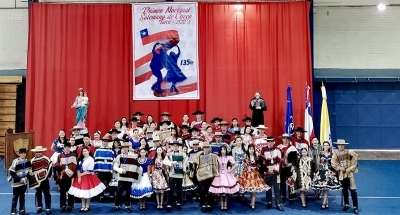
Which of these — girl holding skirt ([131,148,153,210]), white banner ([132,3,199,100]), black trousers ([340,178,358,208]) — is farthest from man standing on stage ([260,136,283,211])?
white banner ([132,3,199,100])

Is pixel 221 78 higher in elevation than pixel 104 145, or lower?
higher

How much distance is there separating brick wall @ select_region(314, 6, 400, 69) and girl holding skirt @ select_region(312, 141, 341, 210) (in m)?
7.82

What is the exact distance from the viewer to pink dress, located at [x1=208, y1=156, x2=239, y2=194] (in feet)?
30.5

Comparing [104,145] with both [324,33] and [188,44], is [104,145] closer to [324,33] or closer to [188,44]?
[188,44]

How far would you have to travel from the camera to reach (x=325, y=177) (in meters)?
9.50

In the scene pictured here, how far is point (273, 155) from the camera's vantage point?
9.67 m

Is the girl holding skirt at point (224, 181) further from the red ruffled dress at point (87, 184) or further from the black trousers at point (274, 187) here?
the red ruffled dress at point (87, 184)

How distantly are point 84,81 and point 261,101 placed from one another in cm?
635

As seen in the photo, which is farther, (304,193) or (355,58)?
(355,58)

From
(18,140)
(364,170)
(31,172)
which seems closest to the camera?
(31,172)

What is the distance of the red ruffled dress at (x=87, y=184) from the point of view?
363 inches

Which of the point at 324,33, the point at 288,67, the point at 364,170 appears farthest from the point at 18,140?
the point at 324,33

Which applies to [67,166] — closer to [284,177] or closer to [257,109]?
[284,177]

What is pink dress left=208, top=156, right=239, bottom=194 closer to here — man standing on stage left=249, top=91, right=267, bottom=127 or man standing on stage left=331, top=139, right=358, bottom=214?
man standing on stage left=331, top=139, right=358, bottom=214
